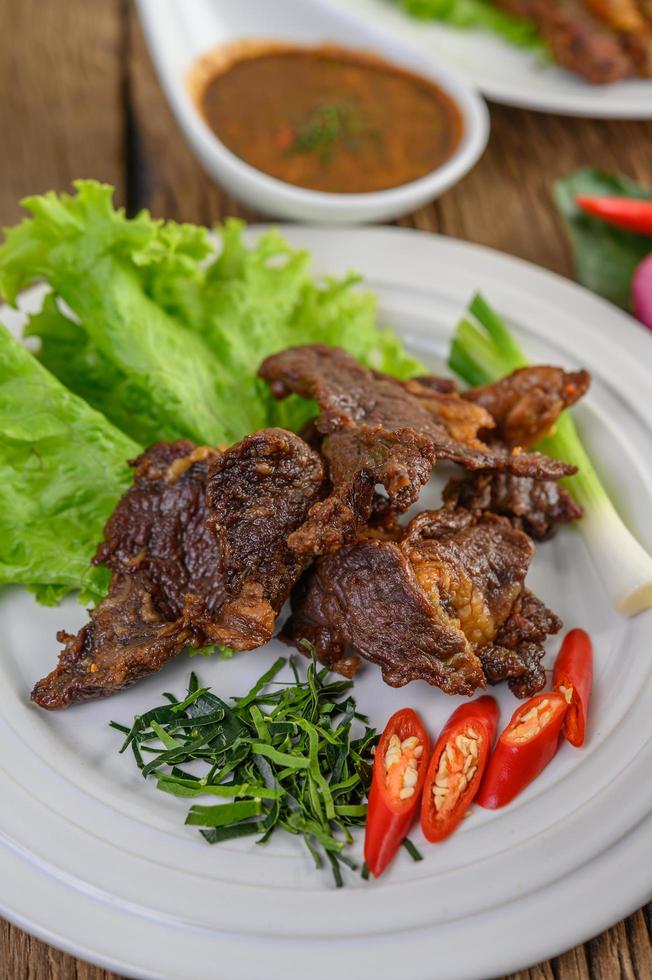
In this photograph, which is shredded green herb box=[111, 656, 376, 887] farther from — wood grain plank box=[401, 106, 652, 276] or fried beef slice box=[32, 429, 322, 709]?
wood grain plank box=[401, 106, 652, 276]

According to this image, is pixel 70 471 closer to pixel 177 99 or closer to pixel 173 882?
pixel 173 882

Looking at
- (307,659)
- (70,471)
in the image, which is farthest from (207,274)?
(307,659)

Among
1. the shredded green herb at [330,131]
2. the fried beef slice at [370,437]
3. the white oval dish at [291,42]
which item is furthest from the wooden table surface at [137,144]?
the fried beef slice at [370,437]

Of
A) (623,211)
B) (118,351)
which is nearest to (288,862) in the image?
(118,351)

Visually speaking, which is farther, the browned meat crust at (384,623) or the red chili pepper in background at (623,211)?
the red chili pepper in background at (623,211)

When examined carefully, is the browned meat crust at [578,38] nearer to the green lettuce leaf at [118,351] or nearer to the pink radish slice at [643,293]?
the pink radish slice at [643,293]

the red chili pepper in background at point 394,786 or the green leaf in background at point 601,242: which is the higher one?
the green leaf in background at point 601,242

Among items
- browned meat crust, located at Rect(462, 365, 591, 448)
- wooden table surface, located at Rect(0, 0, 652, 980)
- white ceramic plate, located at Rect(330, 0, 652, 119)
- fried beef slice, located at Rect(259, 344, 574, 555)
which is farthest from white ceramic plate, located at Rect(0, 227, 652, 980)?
white ceramic plate, located at Rect(330, 0, 652, 119)
